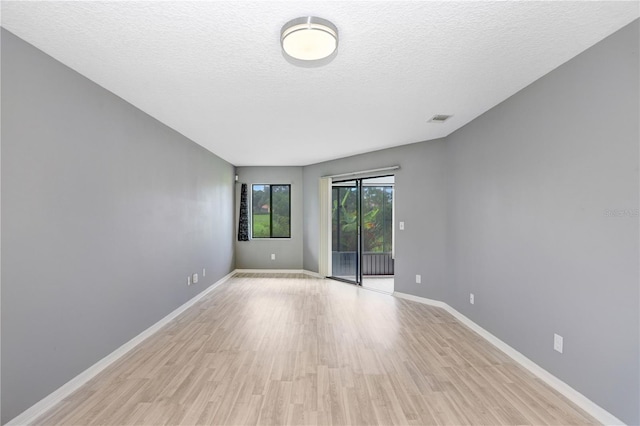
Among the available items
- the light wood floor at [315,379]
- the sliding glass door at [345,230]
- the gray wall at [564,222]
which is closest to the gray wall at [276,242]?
the sliding glass door at [345,230]

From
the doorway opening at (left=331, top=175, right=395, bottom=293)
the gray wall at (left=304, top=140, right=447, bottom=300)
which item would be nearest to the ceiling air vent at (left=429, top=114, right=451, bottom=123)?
the gray wall at (left=304, top=140, right=447, bottom=300)

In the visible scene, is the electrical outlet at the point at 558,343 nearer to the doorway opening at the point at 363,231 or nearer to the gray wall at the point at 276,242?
the doorway opening at the point at 363,231

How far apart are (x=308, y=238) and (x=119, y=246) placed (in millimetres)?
4140

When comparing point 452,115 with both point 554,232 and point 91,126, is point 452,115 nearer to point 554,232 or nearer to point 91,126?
point 554,232

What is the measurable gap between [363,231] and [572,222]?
3755 mm

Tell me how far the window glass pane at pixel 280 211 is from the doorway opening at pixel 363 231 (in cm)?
120

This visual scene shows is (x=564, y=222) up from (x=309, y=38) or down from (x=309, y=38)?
down

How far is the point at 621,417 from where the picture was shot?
177 centimetres

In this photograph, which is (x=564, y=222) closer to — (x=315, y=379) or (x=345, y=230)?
(x=315, y=379)

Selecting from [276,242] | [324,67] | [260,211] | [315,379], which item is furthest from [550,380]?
[260,211]

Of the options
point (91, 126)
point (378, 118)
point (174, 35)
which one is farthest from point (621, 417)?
point (91, 126)

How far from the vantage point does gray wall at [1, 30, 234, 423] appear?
1.82 meters

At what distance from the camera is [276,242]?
6.70 meters

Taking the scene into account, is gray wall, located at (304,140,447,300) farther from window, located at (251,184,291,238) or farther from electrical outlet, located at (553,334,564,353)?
window, located at (251,184,291,238)
